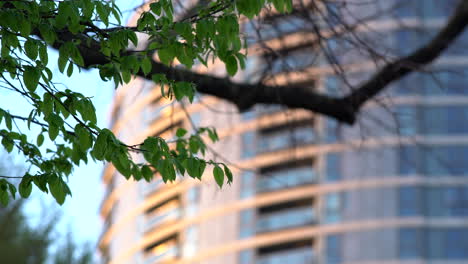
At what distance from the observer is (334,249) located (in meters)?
61.3

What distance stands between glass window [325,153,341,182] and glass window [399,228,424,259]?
5.45 meters

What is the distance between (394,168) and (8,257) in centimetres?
4381

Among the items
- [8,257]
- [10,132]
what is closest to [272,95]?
[10,132]

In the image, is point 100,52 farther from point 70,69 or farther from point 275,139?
point 275,139

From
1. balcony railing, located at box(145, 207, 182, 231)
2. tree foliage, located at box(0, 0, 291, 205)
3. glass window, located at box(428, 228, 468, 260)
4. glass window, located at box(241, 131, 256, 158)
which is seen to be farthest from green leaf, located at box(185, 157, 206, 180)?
balcony railing, located at box(145, 207, 182, 231)

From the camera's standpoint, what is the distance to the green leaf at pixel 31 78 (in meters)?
5.35

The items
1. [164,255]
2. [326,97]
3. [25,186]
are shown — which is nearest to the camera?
[25,186]

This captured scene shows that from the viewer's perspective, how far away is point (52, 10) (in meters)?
5.55

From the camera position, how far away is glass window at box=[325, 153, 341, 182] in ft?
207

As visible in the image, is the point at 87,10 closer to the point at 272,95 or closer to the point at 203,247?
the point at 272,95

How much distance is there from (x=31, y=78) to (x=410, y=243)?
5573 cm

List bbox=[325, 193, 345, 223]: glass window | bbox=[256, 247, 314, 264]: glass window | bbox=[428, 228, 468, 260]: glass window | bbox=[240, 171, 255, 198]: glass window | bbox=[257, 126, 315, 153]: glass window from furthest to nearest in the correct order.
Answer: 1. bbox=[240, 171, 255, 198]: glass window
2. bbox=[257, 126, 315, 153]: glass window
3. bbox=[256, 247, 314, 264]: glass window
4. bbox=[325, 193, 345, 223]: glass window
5. bbox=[428, 228, 468, 260]: glass window

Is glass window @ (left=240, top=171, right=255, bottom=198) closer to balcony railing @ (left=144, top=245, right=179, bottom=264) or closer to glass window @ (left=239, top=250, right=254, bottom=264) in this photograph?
glass window @ (left=239, top=250, right=254, bottom=264)

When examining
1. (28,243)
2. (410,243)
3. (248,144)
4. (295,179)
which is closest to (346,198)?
(295,179)
